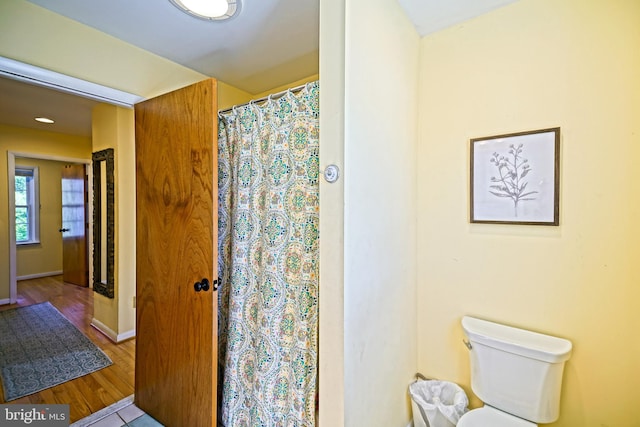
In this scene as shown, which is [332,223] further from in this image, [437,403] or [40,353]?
[40,353]

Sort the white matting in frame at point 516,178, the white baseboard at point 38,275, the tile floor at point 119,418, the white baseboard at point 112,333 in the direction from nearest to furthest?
the white matting in frame at point 516,178 → the tile floor at point 119,418 → the white baseboard at point 112,333 → the white baseboard at point 38,275

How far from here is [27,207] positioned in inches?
188

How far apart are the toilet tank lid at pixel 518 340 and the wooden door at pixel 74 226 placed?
5383 millimetres

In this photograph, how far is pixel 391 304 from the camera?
140 centimetres

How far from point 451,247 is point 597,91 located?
3.25ft

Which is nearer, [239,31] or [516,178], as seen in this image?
[516,178]

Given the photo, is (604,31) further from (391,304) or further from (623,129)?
(391,304)

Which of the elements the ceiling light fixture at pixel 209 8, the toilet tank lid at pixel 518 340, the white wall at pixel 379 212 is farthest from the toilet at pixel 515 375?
the ceiling light fixture at pixel 209 8

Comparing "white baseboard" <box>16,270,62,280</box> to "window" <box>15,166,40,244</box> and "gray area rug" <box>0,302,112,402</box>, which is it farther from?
"gray area rug" <box>0,302,112,402</box>

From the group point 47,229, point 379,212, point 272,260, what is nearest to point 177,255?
point 272,260

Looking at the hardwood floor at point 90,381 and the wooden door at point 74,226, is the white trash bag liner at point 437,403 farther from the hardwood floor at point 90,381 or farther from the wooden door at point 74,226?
the wooden door at point 74,226

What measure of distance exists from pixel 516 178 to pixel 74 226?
20.1 feet

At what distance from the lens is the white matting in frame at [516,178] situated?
1.33 meters

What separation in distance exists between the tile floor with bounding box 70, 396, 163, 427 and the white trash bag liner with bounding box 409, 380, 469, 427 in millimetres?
1584
